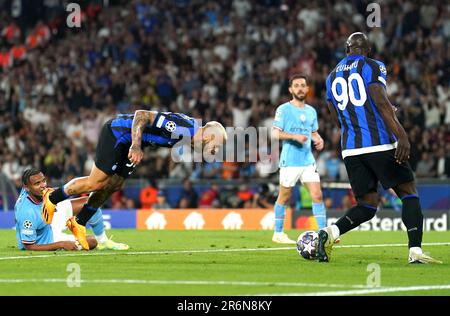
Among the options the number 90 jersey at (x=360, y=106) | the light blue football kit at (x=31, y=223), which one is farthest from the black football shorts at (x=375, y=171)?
the light blue football kit at (x=31, y=223)

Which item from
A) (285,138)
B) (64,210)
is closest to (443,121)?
(285,138)

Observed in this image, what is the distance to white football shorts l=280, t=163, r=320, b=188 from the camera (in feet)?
53.8

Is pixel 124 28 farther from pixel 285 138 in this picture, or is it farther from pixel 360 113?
pixel 360 113

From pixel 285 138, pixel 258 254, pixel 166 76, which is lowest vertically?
pixel 258 254

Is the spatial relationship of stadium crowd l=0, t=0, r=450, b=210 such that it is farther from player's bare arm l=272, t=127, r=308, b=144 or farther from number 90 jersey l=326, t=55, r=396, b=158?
number 90 jersey l=326, t=55, r=396, b=158

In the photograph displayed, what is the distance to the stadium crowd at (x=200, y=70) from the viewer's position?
2589 cm

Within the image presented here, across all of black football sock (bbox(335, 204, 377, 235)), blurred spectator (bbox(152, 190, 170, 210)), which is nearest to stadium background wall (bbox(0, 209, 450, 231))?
blurred spectator (bbox(152, 190, 170, 210))

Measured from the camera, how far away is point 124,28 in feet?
103

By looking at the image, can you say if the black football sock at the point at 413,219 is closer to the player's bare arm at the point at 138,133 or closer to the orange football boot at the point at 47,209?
the player's bare arm at the point at 138,133

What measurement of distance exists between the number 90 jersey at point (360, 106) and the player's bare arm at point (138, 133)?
245 centimetres

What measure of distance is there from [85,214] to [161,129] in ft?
5.03

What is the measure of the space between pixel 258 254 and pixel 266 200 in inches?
420

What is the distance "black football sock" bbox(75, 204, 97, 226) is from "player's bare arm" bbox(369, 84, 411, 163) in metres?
4.13
